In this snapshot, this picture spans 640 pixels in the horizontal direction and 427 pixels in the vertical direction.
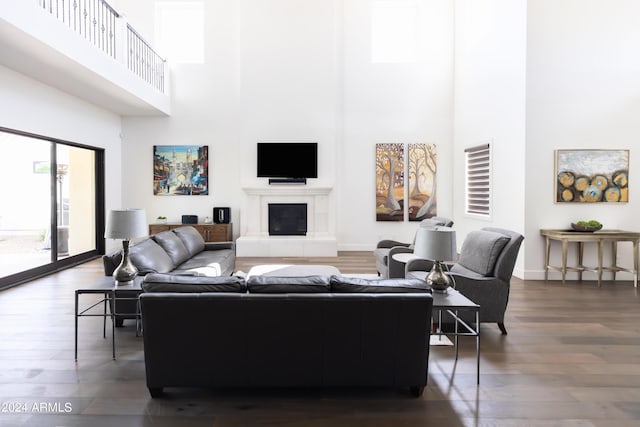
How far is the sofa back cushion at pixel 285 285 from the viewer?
273 cm

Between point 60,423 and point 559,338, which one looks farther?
point 559,338

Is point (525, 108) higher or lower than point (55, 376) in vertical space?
higher

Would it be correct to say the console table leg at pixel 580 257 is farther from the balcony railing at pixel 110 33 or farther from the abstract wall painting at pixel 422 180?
the balcony railing at pixel 110 33

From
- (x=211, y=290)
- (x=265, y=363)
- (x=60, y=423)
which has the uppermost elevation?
(x=211, y=290)

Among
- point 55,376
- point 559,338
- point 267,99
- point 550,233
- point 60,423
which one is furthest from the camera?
point 267,99

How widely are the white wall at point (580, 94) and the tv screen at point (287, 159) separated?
4268 millimetres

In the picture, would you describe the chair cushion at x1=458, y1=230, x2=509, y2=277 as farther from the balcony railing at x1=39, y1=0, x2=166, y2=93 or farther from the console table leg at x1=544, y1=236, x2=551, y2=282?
the balcony railing at x1=39, y1=0, x2=166, y2=93

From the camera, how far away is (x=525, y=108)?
20.7 feet

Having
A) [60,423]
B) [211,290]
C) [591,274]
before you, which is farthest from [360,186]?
[60,423]

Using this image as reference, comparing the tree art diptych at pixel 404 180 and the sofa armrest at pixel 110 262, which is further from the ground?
the tree art diptych at pixel 404 180

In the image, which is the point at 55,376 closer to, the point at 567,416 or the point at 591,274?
the point at 567,416

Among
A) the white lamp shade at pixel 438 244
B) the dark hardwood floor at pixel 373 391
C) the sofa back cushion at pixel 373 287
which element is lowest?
the dark hardwood floor at pixel 373 391

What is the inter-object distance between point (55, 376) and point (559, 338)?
14.1 ft

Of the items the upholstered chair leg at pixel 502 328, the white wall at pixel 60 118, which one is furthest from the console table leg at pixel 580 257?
the white wall at pixel 60 118
